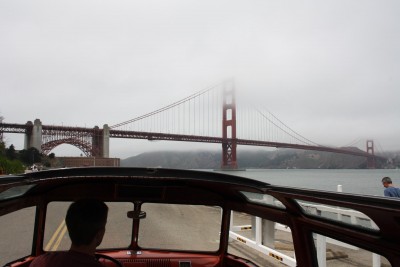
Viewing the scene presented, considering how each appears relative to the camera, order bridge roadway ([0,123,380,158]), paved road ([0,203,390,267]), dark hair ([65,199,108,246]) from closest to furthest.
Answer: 1. dark hair ([65,199,108,246])
2. paved road ([0,203,390,267])
3. bridge roadway ([0,123,380,158])

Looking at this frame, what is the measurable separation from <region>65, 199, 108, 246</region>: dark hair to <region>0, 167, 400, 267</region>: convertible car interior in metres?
0.42

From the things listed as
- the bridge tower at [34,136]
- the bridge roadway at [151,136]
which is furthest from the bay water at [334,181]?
the bridge tower at [34,136]

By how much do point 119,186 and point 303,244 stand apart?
168cm

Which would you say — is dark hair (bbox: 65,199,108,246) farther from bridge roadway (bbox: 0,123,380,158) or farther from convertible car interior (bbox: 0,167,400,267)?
bridge roadway (bbox: 0,123,380,158)

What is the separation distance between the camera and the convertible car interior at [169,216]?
2.94m

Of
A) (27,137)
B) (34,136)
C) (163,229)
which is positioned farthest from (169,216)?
(27,137)

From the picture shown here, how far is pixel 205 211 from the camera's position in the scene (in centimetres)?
444

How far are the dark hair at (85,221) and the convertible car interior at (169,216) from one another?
0.42 meters

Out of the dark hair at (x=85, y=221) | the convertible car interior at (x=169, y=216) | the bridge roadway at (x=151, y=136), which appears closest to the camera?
the dark hair at (x=85, y=221)

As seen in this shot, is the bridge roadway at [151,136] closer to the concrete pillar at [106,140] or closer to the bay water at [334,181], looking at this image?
the concrete pillar at [106,140]

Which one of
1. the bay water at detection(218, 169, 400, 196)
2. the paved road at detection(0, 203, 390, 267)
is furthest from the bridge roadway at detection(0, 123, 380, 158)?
the paved road at detection(0, 203, 390, 267)

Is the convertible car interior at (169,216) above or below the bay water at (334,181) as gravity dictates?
above

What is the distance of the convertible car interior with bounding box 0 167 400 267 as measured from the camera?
2.94 metres

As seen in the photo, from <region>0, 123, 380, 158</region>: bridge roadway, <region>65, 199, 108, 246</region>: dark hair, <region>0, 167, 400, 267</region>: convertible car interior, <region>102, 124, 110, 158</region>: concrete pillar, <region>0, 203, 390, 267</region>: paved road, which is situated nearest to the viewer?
<region>65, 199, 108, 246</region>: dark hair
